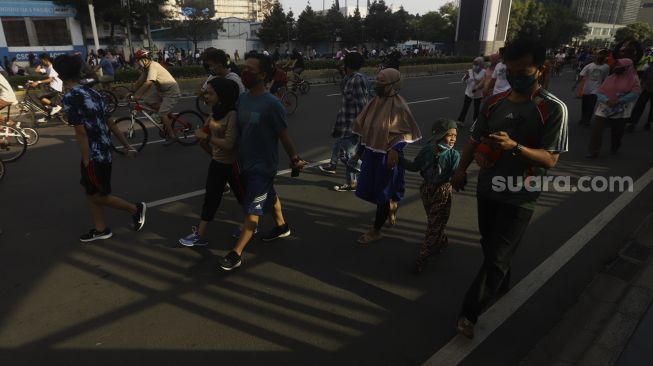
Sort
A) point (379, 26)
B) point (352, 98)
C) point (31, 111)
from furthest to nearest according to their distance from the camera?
point (379, 26) → point (31, 111) → point (352, 98)

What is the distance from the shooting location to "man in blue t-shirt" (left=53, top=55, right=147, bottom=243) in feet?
12.2

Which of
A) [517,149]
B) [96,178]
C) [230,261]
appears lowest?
[230,261]

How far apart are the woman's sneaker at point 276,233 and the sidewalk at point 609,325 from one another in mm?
2434

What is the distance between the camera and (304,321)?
3.03 m

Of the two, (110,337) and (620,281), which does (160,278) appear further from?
(620,281)

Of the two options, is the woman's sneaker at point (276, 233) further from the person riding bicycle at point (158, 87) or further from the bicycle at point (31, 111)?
the bicycle at point (31, 111)

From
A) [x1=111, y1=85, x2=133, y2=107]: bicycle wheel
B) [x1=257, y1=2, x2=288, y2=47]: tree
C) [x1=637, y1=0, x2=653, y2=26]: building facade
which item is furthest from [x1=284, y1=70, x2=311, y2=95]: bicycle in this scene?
[x1=637, y1=0, x2=653, y2=26]: building facade

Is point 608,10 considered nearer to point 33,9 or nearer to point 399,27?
point 399,27

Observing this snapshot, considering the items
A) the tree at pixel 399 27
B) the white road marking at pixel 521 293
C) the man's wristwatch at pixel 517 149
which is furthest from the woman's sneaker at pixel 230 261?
the tree at pixel 399 27

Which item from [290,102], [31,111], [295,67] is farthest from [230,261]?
[295,67]

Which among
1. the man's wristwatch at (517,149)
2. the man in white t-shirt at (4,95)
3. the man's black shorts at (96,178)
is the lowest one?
the man's black shorts at (96,178)

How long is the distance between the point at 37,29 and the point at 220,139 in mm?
38374

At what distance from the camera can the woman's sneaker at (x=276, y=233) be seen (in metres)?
4.23

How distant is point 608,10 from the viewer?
357ft
